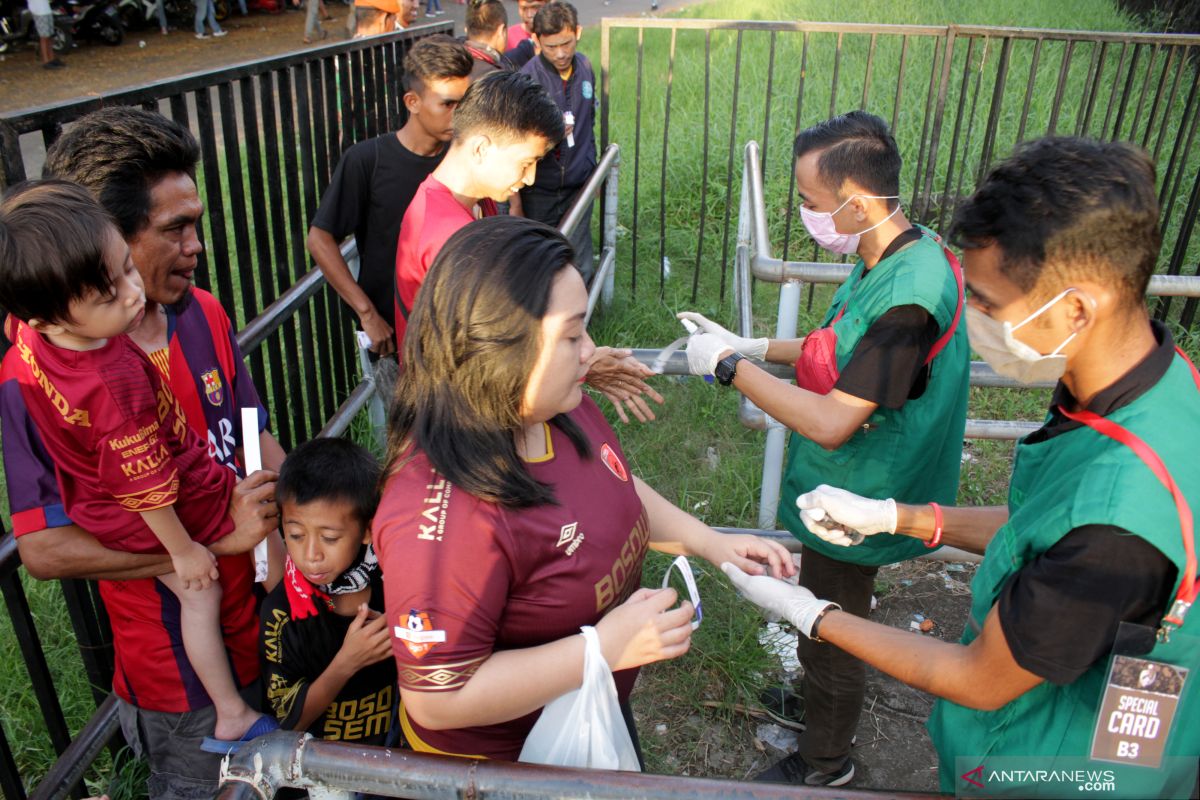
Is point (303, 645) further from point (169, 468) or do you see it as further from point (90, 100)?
point (90, 100)

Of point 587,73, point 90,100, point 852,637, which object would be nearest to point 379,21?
point 587,73

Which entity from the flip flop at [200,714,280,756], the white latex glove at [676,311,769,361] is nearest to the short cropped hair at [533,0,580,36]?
the white latex glove at [676,311,769,361]

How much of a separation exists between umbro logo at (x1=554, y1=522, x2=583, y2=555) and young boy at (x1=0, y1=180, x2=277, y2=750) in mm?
857

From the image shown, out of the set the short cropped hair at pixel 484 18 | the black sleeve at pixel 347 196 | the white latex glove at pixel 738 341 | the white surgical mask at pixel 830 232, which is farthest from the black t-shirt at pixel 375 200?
the short cropped hair at pixel 484 18

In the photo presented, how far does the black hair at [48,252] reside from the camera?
1640mm

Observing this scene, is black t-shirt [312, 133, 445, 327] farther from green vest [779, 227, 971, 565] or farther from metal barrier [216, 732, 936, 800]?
metal barrier [216, 732, 936, 800]

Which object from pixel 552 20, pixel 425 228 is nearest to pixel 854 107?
pixel 552 20

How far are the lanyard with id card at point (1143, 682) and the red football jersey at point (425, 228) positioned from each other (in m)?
2.06

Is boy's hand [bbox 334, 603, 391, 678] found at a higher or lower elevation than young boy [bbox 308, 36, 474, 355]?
lower

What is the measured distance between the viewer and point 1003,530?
5.31 ft

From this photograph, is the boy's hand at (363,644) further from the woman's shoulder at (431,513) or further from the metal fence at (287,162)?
the metal fence at (287,162)

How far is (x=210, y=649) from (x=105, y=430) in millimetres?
605

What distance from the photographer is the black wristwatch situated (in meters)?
2.70

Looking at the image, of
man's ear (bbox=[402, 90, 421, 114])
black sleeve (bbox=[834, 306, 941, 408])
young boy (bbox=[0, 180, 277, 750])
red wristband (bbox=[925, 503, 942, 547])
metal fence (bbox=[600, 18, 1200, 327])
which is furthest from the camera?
metal fence (bbox=[600, 18, 1200, 327])
